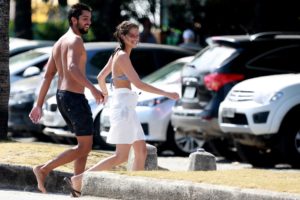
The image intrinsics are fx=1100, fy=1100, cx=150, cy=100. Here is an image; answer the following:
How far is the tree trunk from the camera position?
3002 centimetres

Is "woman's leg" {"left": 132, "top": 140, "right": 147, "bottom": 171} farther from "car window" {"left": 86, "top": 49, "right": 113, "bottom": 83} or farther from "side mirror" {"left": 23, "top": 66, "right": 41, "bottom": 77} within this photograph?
"side mirror" {"left": 23, "top": 66, "right": 41, "bottom": 77}

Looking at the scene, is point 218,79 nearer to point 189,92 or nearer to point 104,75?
point 189,92

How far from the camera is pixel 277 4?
2461 centimetres

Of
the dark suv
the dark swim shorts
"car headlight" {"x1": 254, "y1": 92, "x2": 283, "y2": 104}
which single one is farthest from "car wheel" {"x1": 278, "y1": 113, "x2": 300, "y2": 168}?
the dark swim shorts

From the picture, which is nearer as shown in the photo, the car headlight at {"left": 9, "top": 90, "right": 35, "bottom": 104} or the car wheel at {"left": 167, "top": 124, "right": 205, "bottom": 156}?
the car wheel at {"left": 167, "top": 124, "right": 205, "bottom": 156}

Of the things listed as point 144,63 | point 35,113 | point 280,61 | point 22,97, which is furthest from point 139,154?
point 22,97

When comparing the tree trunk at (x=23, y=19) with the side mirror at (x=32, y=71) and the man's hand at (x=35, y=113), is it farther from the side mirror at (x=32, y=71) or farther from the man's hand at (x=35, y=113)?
the man's hand at (x=35, y=113)

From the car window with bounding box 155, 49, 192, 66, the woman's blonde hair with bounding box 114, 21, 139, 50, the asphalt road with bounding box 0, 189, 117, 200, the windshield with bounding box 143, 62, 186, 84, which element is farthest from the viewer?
the car window with bounding box 155, 49, 192, 66

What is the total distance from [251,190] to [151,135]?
8.05 metres

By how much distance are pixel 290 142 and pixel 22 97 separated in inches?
268

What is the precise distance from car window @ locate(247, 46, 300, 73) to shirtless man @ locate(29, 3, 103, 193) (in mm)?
5711

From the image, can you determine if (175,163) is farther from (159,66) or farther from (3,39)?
(159,66)

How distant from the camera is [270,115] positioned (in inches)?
570

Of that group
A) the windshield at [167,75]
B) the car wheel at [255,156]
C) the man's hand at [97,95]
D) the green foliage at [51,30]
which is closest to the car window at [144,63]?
the windshield at [167,75]
